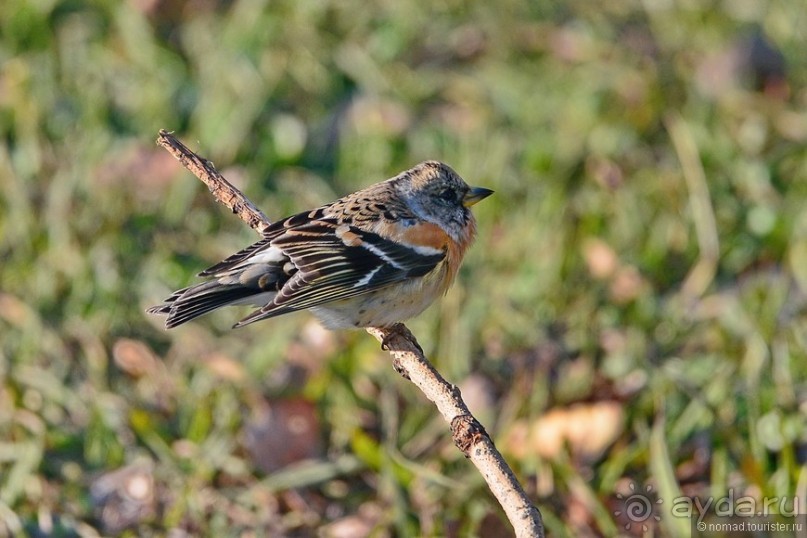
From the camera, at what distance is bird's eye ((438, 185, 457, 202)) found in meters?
4.17

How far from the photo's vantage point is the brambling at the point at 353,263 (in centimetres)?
356

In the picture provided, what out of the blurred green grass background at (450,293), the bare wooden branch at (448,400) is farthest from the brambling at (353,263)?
the blurred green grass background at (450,293)

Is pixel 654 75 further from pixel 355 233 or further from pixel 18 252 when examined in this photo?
pixel 18 252

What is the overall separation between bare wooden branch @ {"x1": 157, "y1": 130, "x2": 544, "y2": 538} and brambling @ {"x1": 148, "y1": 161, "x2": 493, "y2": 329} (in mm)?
115

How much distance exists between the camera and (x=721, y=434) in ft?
13.2

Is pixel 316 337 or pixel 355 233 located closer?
pixel 355 233

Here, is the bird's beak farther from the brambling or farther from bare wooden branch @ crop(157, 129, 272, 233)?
bare wooden branch @ crop(157, 129, 272, 233)

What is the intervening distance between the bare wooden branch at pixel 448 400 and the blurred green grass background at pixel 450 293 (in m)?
0.74

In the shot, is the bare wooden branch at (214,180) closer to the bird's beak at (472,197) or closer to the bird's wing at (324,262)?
the bird's wing at (324,262)

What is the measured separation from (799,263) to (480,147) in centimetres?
170

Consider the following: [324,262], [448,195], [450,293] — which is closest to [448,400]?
[324,262]

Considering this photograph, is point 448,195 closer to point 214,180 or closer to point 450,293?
point 450,293

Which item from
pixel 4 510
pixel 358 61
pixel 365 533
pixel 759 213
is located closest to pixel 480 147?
pixel 358 61

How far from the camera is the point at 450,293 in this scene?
4.95m
